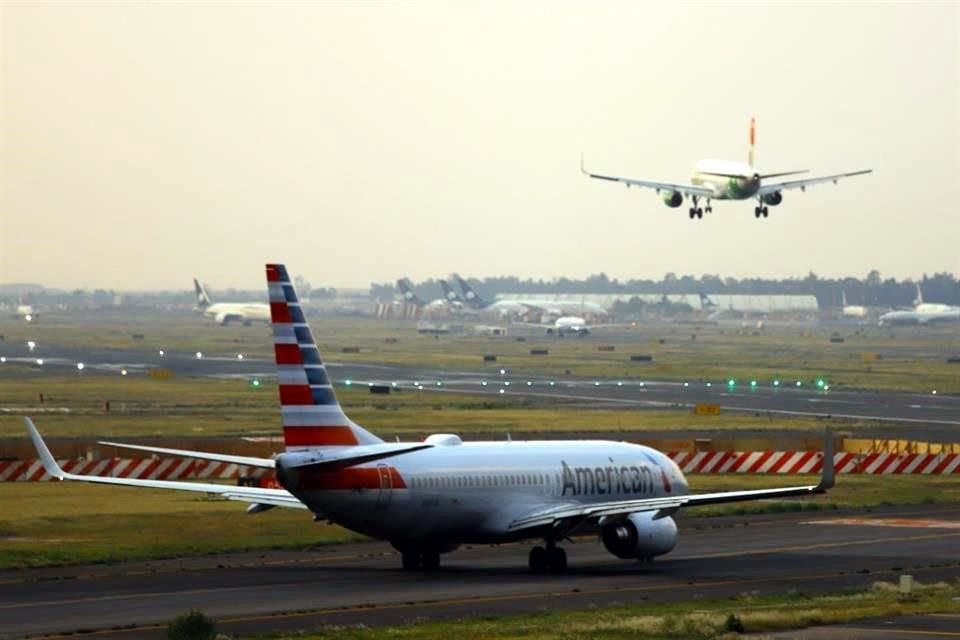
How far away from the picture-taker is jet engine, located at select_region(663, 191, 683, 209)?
132 meters

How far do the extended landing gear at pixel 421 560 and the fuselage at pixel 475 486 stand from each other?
1.75 feet

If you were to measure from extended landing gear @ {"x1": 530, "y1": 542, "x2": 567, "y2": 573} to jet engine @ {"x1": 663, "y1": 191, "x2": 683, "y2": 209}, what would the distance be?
83.9m

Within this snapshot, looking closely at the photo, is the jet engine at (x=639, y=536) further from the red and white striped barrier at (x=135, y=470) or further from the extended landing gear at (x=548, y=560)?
the red and white striped barrier at (x=135, y=470)

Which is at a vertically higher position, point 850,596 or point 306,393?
point 306,393

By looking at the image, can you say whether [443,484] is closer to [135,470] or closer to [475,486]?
[475,486]

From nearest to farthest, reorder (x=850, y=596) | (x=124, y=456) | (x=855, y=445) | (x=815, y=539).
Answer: (x=850, y=596)
(x=815, y=539)
(x=124, y=456)
(x=855, y=445)

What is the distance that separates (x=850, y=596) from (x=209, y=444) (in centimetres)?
4545

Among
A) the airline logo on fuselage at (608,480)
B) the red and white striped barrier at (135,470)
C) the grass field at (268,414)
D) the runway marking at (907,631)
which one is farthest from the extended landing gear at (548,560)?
the grass field at (268,414)

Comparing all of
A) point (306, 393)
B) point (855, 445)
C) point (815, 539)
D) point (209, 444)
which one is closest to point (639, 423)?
point (855, 445)

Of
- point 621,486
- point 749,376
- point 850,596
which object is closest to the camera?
point 850,596

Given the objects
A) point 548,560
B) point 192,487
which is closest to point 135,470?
point 192,487

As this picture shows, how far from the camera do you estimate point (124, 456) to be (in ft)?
264

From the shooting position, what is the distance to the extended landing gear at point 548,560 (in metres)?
49.1

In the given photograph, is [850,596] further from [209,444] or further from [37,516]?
[209,444]
